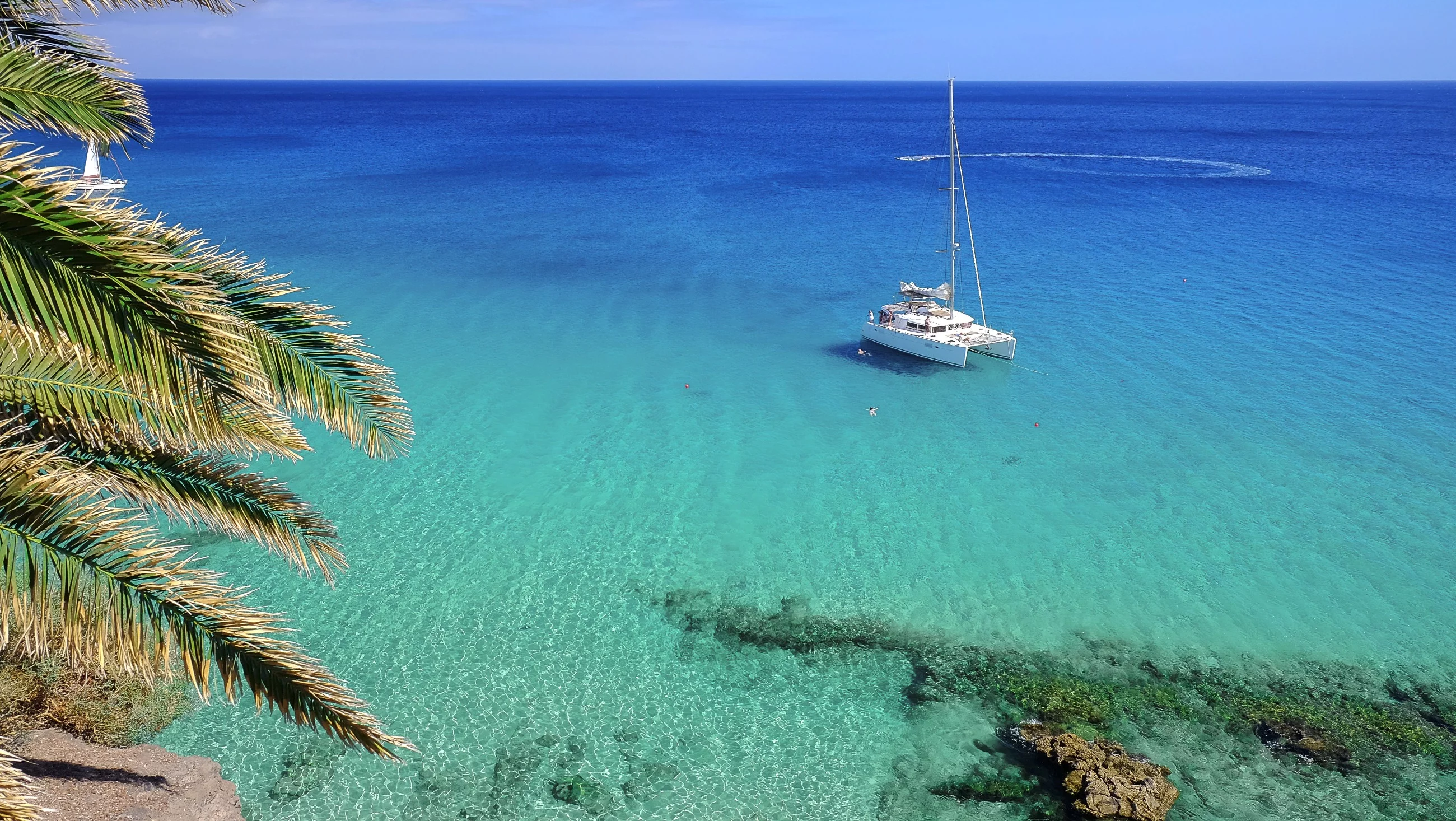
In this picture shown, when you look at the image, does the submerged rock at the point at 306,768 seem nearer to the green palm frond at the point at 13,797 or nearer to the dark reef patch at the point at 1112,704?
the dark reef patch at the point at 1112,704

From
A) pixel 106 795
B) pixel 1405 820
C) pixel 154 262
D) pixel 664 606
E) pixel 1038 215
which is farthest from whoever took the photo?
pixel 1038 215

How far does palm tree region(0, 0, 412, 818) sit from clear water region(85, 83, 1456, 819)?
8233mm

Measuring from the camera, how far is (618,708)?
16.0 m

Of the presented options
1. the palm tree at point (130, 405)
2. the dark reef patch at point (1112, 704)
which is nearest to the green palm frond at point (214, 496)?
the palm tree at point (130, 405)

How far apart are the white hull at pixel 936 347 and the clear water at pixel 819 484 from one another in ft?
1.61

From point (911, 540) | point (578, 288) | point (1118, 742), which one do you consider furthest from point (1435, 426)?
point (578, 288)

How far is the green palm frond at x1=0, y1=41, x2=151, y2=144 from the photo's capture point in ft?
22.3

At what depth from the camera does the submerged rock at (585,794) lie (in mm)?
13977

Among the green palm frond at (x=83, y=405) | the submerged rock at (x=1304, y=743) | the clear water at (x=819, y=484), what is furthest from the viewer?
the clear water at (x=819, y=484)

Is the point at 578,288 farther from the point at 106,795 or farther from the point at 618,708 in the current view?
the point at 106,795

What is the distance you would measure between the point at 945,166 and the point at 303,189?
60.1m

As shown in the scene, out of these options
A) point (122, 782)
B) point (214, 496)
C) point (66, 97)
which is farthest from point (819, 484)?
point (66, 97)

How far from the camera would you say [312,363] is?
7.30m

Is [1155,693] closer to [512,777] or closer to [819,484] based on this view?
[819,484]
